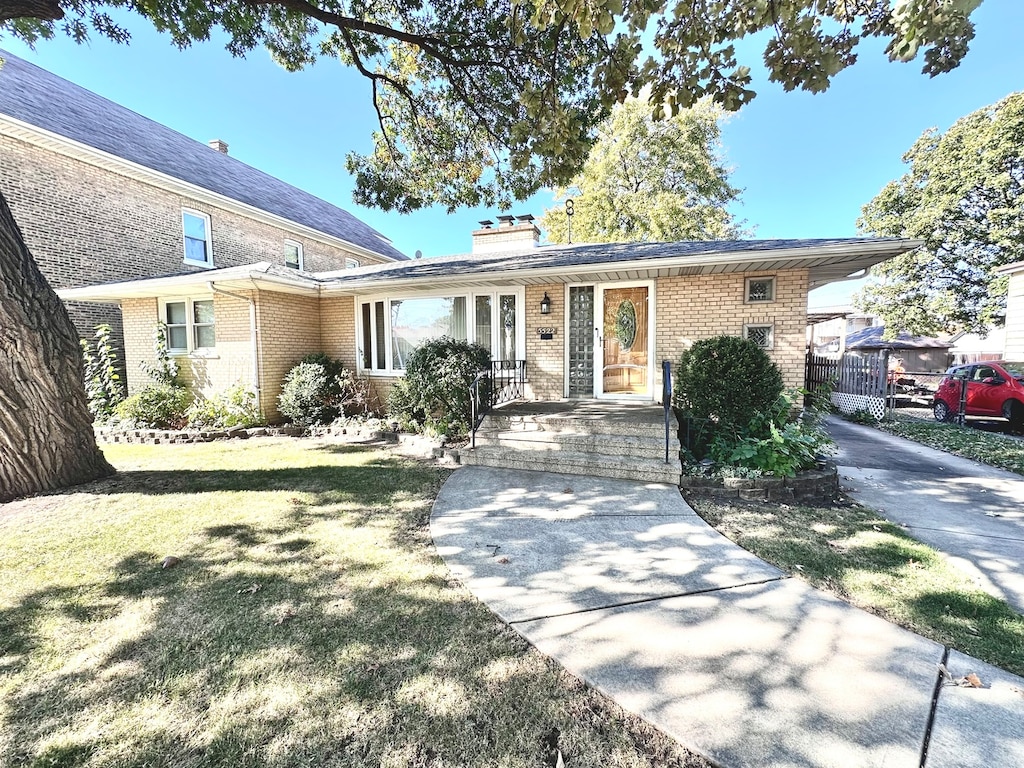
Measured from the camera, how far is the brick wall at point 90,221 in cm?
975

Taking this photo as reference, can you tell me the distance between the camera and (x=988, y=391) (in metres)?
10.1

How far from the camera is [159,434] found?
8.58 meters

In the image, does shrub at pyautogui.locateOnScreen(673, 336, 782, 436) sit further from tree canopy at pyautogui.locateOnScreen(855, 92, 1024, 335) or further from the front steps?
tree canopy at pyautogui.locateOnScreen(855, 92, 1024, 335)

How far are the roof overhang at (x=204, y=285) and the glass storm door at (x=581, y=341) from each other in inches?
222

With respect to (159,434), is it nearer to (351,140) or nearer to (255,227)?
(351,140)

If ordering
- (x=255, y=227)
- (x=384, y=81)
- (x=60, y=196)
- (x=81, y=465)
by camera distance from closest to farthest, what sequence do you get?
(x=81, y=465) → (x=384, y=81) → (x=60, y=196) → (x=255, y=227)

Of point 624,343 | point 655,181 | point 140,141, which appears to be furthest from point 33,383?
point 655,181

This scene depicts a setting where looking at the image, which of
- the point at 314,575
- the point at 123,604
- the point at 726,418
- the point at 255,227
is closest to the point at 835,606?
the point at 726,418

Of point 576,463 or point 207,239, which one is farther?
point 207,239

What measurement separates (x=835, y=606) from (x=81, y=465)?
8093mm

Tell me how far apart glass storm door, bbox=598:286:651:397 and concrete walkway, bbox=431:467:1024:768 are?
440 cm

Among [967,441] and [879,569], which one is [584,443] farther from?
[967,441]

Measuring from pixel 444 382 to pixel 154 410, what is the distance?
711 cm

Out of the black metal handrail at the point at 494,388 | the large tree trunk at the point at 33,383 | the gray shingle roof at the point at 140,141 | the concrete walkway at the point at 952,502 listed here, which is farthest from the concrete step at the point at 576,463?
the gray shingle roof at the point at 140,141
